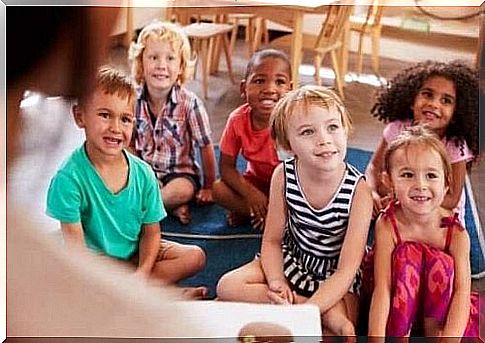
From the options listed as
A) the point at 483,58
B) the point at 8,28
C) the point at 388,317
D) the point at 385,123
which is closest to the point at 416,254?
the point at 388,317

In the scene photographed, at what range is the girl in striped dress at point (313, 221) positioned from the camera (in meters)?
1.37

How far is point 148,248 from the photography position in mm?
1399

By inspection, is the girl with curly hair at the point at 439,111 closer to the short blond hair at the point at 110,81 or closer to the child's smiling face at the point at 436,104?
the child's smiling face at the point at 436,104

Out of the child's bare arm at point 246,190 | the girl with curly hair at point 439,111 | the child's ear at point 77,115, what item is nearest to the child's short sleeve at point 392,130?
the girl with curly hair at point 439,111

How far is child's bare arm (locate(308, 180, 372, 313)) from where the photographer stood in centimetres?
138

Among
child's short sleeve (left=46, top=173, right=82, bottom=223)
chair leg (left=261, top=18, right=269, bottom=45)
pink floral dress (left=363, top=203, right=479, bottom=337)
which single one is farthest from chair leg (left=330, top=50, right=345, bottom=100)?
child's short sleeve (left=46, top=173, right=82, bottom=223)

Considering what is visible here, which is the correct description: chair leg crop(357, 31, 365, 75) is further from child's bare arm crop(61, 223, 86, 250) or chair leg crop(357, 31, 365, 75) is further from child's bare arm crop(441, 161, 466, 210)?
child's bare arm crop(61, 223, 86, 250)

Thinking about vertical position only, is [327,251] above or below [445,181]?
below

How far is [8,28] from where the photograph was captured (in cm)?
139

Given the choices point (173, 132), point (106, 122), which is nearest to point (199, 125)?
point (173, 132)

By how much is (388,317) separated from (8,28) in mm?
752

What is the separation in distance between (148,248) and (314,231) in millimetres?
265

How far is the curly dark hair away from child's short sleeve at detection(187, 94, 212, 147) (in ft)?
0.86

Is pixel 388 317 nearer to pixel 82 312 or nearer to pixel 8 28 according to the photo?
pixel 82 312
